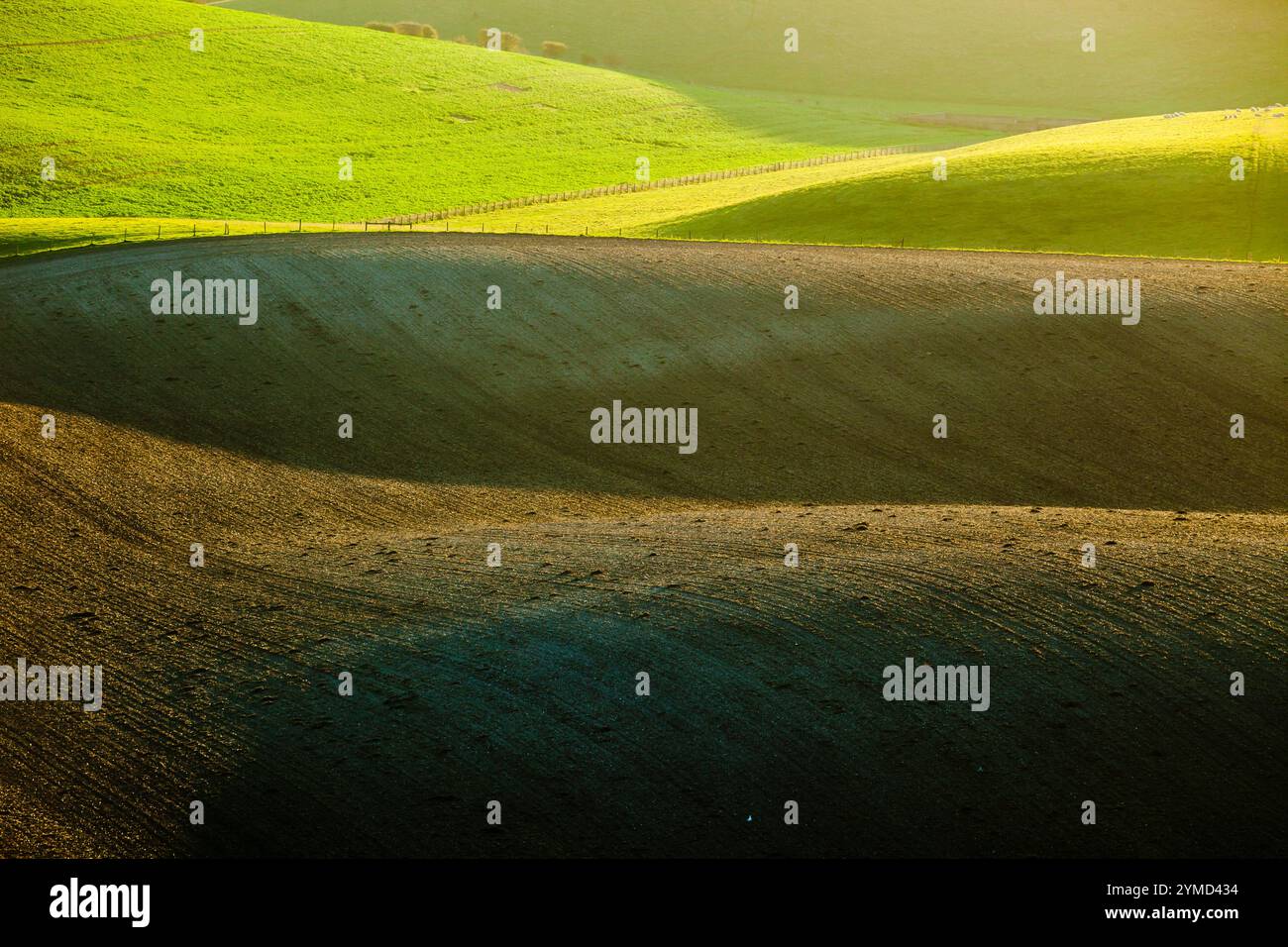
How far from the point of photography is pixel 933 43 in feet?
392

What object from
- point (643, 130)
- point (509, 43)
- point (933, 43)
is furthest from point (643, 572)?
point (933, 43)

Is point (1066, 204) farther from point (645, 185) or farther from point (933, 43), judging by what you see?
point (933, 43)

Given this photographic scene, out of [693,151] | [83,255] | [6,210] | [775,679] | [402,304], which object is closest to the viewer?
[775,679]

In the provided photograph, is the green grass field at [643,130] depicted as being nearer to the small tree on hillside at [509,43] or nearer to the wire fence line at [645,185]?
the wire fence line at [645,185]

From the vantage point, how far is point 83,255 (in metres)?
31.8

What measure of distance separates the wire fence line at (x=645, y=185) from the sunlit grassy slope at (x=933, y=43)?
110 feet

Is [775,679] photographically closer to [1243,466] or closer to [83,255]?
[1243,466]

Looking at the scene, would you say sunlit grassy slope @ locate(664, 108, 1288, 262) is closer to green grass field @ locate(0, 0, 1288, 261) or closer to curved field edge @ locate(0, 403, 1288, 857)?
green grass field @ locate(0, 0, 1288, 261)

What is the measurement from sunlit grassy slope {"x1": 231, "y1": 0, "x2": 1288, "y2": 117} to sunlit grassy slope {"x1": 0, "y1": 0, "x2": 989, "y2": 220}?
2075cm

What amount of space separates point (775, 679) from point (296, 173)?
2085 inches

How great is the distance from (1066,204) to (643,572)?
34.3 metres

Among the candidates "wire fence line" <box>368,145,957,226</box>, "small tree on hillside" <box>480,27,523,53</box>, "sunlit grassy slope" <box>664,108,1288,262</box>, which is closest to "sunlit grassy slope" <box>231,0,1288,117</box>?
"small tree on hillside" <box>480,27,523,53</box>
